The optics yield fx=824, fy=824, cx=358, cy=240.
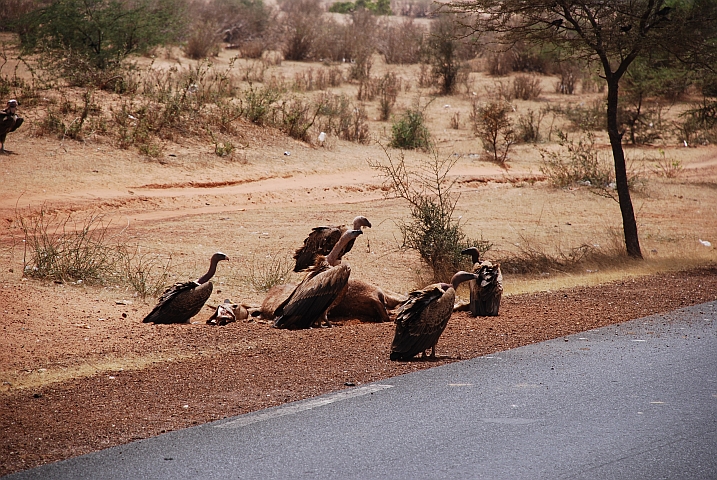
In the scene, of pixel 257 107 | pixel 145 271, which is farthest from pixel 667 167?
pixel 145 271

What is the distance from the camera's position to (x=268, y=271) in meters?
11.3

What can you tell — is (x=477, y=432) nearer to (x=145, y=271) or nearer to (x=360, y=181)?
(x=145, y=271)

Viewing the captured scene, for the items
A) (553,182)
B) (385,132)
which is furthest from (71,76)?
(553,182)

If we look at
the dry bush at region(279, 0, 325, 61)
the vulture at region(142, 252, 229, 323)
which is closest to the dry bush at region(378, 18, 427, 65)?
the dry bush at region(279, 0, 325, 61)

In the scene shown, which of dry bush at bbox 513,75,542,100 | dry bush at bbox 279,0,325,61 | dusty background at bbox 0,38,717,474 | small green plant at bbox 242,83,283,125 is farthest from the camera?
dry bush at bbox 279,0,325,61

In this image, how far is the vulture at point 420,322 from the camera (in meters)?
6.45

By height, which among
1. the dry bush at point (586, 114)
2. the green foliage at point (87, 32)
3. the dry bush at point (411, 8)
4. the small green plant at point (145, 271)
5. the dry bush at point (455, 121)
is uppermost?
the dry bush at point (411, 8)

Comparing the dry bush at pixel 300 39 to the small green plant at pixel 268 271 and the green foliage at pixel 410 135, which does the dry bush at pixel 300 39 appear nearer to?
the green foliage at pixel 410 135

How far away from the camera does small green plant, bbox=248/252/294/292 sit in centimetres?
1042

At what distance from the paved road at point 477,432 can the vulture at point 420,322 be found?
259 mm

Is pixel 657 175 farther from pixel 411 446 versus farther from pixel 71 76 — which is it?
pixel 411 446

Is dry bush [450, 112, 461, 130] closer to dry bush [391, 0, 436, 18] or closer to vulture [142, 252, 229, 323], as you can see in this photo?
vulture [142, 252, 229, 323]

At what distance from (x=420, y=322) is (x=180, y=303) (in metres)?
2.87

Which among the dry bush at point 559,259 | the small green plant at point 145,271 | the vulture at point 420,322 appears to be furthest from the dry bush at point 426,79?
the vulture at point 420,322
